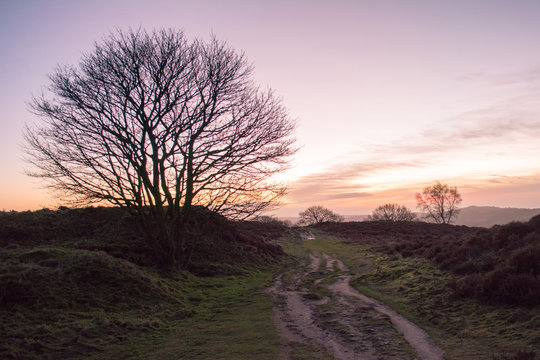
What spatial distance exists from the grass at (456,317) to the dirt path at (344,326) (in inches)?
19.4

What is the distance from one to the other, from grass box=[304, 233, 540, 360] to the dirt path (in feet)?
1.62

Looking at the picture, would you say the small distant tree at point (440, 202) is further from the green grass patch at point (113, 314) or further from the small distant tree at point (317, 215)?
the green grass patch at point (113, 314)

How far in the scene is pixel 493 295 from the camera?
10375 mm

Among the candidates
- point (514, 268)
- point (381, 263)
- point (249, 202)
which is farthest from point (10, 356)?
point (381, 263)

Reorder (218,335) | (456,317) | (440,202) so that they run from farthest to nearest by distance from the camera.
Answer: (440,202) → (456,317) → (218,335)

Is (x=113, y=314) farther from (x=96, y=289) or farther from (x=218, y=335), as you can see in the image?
(x=218, y=335)

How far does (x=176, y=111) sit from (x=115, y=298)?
385 inches

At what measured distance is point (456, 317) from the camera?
9.84m

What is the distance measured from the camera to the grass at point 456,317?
Result: 7523 mm

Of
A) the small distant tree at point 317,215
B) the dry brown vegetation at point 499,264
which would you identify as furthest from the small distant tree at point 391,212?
the dry brown vegetation at point 499,264

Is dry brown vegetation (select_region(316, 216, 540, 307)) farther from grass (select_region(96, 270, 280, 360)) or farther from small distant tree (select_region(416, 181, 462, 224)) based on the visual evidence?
small distant tree (select_region(416, 181, 462, 224))

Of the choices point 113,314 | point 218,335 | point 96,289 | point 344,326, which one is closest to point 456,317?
point 344,326

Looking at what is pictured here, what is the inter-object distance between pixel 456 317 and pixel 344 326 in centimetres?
349

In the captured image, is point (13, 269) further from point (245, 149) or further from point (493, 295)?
point (493, 295)
